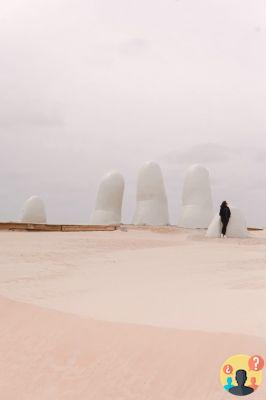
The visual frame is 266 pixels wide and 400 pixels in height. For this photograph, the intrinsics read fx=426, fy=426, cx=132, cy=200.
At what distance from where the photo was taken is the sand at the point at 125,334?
2699mm

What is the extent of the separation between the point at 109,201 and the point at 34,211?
4.35m

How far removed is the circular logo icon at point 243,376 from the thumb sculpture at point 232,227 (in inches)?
483

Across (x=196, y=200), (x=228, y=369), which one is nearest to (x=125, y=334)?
(x=228, y=369)

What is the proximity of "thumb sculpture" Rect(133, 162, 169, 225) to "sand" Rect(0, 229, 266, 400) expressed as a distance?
15.0 m

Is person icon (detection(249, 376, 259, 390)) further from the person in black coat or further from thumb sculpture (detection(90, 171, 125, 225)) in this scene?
thumb sculpture (detection(90, 171, 125, 225))

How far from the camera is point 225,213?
1448 cm

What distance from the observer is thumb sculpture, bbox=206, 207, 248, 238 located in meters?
14.6

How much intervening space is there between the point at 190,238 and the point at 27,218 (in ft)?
38.0

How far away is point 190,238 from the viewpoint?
46.7ft

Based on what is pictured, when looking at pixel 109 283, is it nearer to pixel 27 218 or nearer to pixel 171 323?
pixel 171 323

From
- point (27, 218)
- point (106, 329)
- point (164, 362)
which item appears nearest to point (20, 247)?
point (106, 329)

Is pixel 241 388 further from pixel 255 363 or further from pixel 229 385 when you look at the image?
pixel 255 363

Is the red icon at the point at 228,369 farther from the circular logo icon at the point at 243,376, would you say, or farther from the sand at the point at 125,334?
the sand at the point at 125,334

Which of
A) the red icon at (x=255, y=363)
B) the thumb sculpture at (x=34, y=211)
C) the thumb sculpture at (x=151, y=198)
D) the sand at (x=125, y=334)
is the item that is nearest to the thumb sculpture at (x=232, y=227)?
the thumb sculpture at (x=151, y=198)
